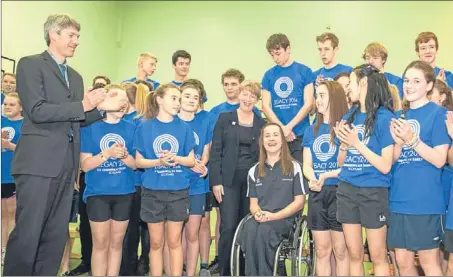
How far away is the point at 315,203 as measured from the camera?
3.03m

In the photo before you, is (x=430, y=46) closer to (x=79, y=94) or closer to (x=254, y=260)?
(x=254, y=260)

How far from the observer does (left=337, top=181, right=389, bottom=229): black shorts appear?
2490 mm

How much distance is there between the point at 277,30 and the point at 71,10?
3895mm

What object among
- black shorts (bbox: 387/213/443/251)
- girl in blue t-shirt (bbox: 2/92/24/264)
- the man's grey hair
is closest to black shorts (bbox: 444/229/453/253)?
black shorts (bbox: 387/213/443/251)

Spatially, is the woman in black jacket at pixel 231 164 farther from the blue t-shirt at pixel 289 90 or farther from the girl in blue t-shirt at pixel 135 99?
the girl in blue t-shirt at pixel 135 99

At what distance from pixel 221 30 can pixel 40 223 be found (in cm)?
716

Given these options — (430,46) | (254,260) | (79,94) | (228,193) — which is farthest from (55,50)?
(430,46)

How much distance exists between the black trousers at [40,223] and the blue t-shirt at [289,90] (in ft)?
6.34

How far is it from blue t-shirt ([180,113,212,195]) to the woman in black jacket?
10 cm

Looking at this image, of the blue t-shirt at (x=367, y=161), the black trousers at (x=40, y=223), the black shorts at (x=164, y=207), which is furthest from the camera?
the black shorts at (x=164, y=207)

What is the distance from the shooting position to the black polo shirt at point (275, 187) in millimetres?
3271

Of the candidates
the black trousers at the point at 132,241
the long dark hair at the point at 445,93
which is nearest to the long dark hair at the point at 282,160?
the black trousers at the point at 132,241

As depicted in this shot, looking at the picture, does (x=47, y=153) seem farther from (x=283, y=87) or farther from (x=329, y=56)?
(x=329, y=56)

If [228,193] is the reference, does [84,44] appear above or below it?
above
